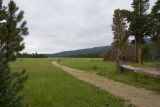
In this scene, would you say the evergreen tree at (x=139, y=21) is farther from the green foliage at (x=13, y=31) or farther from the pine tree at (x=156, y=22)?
the green foliage at (x=13, y=31)

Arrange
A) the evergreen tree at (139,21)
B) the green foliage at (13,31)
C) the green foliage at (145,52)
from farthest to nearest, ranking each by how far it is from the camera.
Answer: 1. the green foliage at (145,52)
2. the evergreen tree at (139,21)
3. the green foliage at (13,31)

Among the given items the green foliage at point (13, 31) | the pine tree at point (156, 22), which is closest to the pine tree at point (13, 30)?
the green foliage at point (13, 31)

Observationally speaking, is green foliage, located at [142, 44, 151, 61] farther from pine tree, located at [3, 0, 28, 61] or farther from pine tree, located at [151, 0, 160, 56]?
pine tree, located at [3, 0, 28, 61]

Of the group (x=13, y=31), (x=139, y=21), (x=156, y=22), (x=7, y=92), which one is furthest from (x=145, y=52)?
(x=7, y=92)

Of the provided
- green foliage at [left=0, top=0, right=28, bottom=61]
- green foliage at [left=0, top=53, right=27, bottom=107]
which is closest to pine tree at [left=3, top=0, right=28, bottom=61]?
green foliage at [left=0, top=0, right=28, bottom=61]

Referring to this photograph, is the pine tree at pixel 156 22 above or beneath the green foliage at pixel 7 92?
above

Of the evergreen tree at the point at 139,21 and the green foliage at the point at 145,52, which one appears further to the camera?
the green foliage at the point at 145,52

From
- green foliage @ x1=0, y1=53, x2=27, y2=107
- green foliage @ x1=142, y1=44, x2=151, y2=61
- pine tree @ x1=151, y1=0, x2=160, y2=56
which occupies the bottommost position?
green foliage @ x1=0, y1=53, x2=27, y2=107

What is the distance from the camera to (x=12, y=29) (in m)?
17.8

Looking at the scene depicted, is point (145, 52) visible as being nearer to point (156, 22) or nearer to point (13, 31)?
point (156, 22)

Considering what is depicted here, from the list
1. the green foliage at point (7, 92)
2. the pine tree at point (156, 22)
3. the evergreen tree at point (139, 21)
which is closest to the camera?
the green foliage at point (7, 92)

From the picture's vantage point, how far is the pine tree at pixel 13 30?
17047mm

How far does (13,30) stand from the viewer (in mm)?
17812

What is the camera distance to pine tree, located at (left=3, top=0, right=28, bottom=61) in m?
17.0
